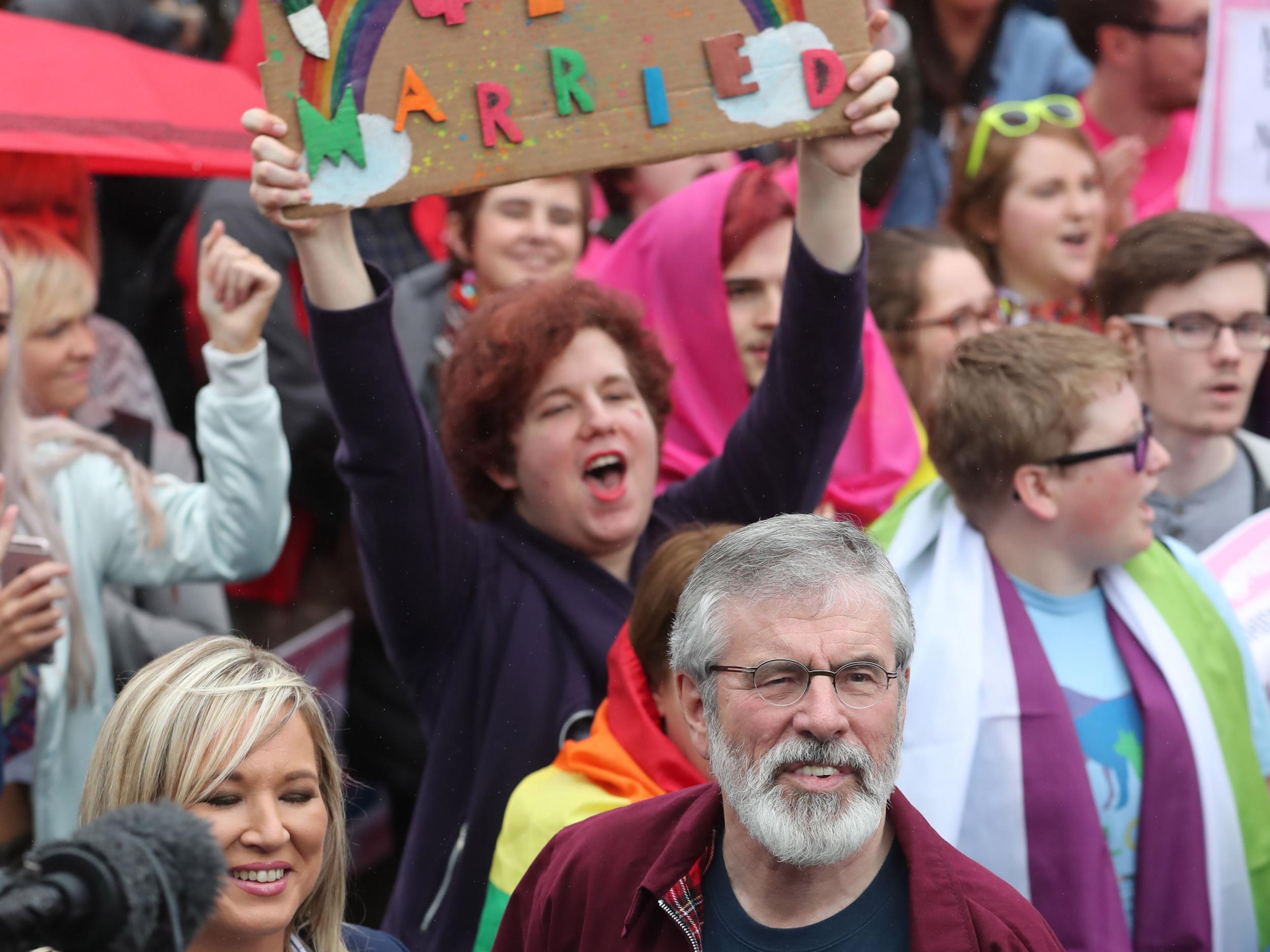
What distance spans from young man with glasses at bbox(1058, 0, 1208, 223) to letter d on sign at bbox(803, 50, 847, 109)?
9.73 ft

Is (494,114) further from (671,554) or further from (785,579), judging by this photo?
(785,579)

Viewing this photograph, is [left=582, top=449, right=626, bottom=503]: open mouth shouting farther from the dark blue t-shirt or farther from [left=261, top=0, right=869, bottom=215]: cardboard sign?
the dark blue t-shirt

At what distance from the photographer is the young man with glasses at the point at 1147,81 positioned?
17.9 ft

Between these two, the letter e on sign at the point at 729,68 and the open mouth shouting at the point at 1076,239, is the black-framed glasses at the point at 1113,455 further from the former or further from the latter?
the open mouth shouting at the point at 1076,239

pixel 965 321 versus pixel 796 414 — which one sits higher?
pixel 965 321

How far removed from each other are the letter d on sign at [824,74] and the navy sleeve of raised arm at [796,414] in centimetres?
41

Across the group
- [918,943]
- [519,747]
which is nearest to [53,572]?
[519,747]

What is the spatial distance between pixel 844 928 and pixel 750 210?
2.30m

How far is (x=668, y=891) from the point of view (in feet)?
6.97

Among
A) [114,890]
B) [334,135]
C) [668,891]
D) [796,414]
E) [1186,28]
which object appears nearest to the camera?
[114,890]

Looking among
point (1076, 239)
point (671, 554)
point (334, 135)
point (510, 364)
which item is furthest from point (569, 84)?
point (1076, 239)

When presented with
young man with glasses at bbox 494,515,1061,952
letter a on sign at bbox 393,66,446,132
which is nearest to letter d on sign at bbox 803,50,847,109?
letter a on sign at bbox 393,66,446,132

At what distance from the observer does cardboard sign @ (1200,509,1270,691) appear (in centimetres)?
324

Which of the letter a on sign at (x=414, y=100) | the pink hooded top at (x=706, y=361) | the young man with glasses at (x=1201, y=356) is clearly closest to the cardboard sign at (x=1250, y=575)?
the young man with glasses at (x=1201, y=356)
